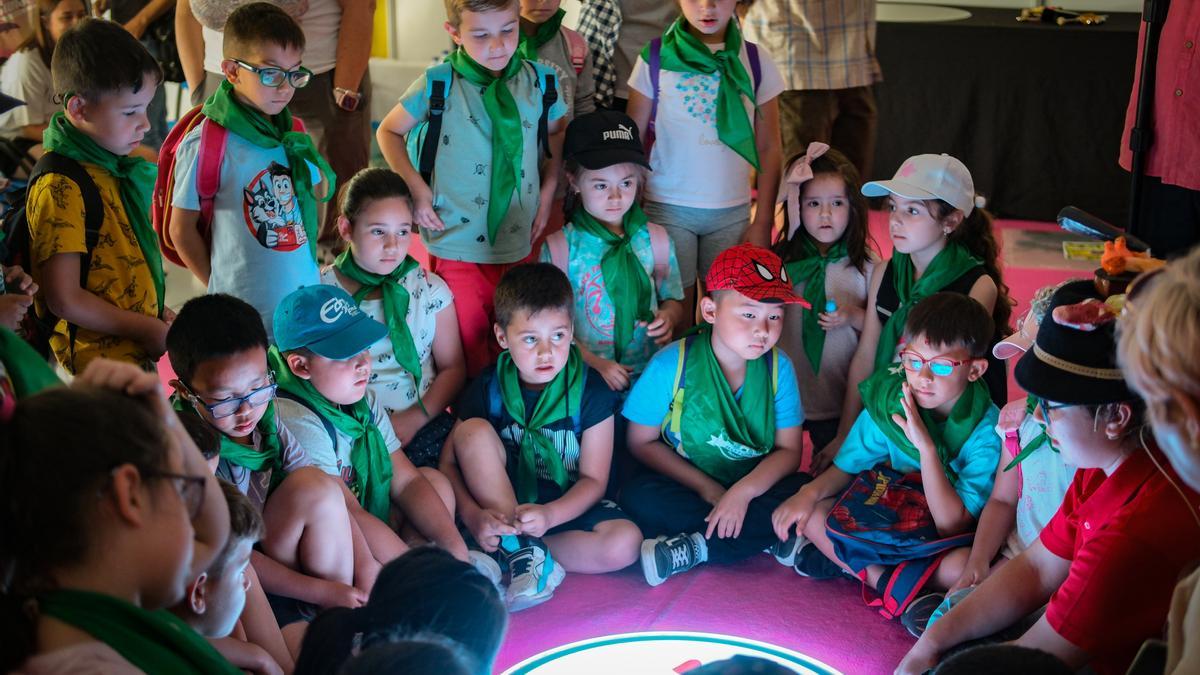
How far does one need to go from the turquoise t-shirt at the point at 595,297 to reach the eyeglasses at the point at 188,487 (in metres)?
1.81

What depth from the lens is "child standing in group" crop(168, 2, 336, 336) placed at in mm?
2607

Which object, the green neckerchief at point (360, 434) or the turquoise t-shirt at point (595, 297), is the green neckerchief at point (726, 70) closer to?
the turquoise t-shirt at point (595, 297)

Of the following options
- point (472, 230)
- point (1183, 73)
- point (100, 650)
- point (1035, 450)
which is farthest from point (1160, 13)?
point (100, 650)

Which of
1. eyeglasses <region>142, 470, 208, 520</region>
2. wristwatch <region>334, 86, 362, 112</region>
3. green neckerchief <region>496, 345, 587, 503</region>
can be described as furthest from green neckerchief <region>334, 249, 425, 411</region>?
eyeglasses <region>142, 470, 208, 520</region>

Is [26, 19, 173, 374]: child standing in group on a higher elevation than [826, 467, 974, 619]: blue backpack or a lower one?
higher

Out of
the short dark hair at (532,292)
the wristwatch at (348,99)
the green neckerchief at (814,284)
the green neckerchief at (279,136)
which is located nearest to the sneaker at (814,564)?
the green neckerchief at (814,284)

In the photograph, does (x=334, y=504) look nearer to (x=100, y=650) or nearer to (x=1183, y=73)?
(x=100, y=650)

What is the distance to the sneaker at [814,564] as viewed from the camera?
260cm

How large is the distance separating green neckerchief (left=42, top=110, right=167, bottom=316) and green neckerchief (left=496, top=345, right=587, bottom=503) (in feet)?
2.68

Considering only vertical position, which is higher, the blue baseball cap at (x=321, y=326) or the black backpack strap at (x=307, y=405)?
the blue baseball cap at (x=321, y=326)

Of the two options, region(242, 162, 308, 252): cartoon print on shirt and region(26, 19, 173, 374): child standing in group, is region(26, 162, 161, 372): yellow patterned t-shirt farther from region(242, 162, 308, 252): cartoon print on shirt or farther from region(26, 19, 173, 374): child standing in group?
region(242, 162, 308, 252): cartoon print on shirt

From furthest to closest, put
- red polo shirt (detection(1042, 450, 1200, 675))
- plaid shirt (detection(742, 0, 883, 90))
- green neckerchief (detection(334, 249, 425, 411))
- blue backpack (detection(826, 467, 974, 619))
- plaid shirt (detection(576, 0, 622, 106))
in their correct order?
plaid shirt (detection(742, 0, 883, 90)) < plaid shirt (detection(576, 0, 622, 106)) < green neckerchief (detection(334, 249, 425, 411)) < blue backpack (detection(826, 467, 974, 619)) < red polo shirt (detection(1042, 450, 1200, 675))

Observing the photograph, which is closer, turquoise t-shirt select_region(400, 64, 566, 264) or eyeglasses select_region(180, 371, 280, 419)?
eyeglasses select_region(180, 371, 280, 419)

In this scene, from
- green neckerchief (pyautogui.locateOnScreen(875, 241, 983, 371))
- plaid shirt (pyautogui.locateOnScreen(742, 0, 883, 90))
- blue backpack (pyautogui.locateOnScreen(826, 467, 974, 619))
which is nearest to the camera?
blue backpack (pyautogui.locateOnScreen(826, 467, 974, 619))
